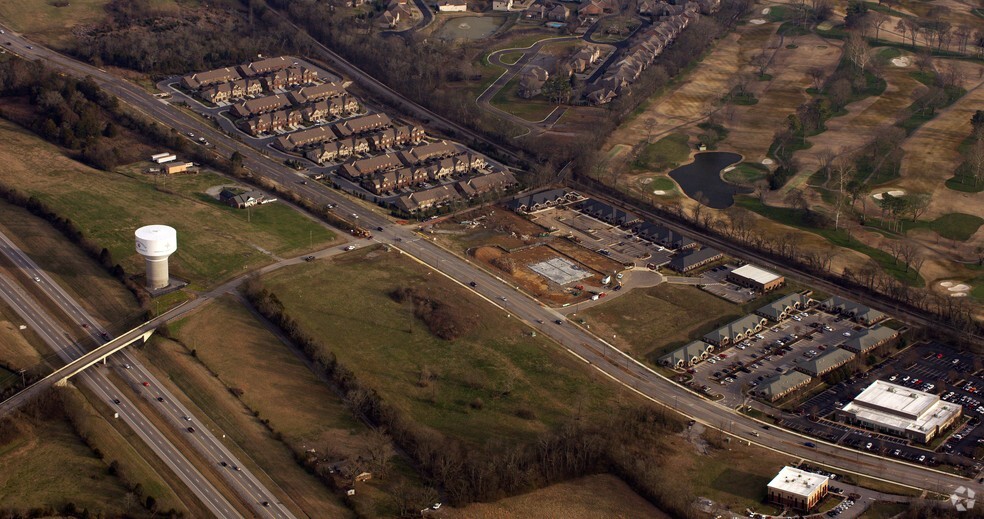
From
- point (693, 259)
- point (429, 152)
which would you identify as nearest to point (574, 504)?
point (693, 259)

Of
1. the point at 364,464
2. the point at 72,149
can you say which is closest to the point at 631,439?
the point at 364,464

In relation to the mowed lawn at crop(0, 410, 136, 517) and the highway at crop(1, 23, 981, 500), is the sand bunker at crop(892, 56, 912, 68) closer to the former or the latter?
the highway at crop(1, 23, 981, 500)

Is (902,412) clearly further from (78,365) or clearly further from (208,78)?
(208,78)

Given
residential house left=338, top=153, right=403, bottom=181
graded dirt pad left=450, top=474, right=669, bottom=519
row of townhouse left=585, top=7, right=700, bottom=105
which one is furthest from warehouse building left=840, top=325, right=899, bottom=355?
row of townhouse left=585, top=7, right=700, bottom=105

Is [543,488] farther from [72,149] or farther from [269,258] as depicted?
[72,149]

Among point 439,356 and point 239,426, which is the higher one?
point 439,356

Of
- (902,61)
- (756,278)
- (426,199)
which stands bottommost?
(426,199)
